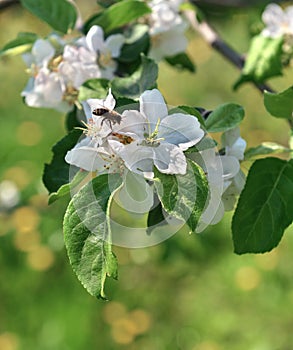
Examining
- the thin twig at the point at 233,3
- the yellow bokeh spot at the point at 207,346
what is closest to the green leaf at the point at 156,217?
the thin twig at the point at 233,3

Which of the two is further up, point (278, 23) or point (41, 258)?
point (278, 23)

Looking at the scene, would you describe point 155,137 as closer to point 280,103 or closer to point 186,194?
point 186,194

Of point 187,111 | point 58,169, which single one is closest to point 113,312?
point 58,169

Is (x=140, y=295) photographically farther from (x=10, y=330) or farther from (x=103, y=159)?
(x=103, y=159)

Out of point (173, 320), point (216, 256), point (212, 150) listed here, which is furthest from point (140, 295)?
point (212, 150)

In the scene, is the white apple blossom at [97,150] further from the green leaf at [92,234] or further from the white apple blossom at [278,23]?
the white apple blossom at [278,23]

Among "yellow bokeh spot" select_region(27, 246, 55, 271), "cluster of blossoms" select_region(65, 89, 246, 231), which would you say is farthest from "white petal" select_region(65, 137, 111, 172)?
"yellow bokeh spot" select_region(27, 246, 55, 271)

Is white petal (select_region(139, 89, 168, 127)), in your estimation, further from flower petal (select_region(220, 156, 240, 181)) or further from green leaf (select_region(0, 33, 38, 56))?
green leaf (select_region(0, 33, 38, 56))
